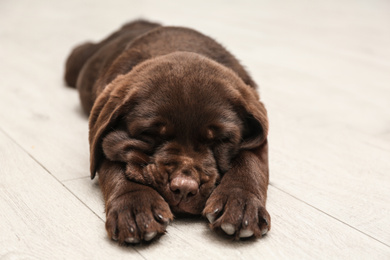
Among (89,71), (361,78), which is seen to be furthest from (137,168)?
(361,78)

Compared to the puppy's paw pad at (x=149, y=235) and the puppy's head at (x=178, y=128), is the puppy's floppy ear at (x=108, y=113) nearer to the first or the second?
the puppy's head at (x=178, y=128)

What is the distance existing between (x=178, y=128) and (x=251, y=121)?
0.45 meters

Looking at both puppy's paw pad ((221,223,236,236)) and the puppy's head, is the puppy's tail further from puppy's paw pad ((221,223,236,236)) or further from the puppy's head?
puppy's paw pad ((221,223,236,236))

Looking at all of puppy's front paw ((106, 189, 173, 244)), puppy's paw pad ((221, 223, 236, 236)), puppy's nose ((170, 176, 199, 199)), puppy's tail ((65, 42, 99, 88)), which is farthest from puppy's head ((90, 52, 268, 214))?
puppy's tail ((65, 42, 99, 88))

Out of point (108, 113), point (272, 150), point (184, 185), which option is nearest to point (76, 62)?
point (272, 150)

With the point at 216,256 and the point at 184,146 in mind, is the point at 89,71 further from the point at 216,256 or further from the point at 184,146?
the point at 216,256

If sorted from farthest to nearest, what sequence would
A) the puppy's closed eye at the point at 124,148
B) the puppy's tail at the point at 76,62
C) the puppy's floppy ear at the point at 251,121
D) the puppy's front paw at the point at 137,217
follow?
the puppy's tail at the point at 76,62 → the puppy's floppy ear at the point at 251,121 → the puppy's closed eye at the point at 124,148 → the puppy's front paw at the point at 137,217

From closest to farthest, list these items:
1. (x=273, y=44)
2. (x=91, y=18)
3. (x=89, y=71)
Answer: (x=89, y=71) → (x=273, y=44) → (x=91, y=18)

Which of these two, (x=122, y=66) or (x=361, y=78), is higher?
(x=122, y=66)

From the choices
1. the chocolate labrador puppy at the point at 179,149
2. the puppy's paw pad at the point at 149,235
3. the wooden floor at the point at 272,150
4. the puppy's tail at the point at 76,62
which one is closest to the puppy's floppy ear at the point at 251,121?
the chocolate labrador puppy at the point at 179,149

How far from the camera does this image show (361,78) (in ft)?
18.2

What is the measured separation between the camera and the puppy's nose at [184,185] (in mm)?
2344

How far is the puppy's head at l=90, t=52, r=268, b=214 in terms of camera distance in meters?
2.44

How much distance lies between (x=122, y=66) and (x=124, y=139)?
31.0 inches
